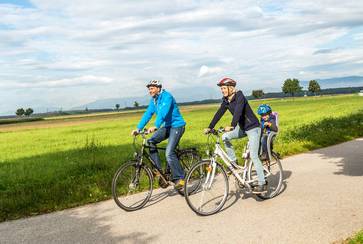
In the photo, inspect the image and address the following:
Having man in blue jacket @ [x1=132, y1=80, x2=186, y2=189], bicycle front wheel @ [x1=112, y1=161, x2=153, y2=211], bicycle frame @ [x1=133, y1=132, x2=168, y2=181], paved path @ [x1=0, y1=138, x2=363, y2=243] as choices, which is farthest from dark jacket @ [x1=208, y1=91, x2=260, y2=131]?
bicycle front wheel @ [x1=112, y1=161, x2=153, y2=211]

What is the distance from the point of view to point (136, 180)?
7.39m

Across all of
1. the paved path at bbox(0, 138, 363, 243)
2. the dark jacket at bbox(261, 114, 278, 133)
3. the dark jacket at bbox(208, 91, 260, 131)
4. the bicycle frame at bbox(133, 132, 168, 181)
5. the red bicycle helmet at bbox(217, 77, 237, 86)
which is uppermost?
the red bicycle helmet at bbox(217, 77, 237, 86)

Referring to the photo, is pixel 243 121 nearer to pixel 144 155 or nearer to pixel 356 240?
pixel 144 155

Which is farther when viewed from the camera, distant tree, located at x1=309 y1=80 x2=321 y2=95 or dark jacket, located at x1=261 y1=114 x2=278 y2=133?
distant tree, located at x1=309 y1=80 x2=321 y2=95

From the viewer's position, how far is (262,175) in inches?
287

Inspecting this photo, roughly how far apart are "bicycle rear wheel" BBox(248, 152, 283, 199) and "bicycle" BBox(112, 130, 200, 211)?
1.43 m

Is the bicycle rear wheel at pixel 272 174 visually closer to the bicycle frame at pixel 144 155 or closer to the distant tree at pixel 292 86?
the bicycle frame at pixel 144 155

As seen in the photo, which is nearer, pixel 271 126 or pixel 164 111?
pixel 164 111

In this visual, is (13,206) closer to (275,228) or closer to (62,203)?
(62,203)

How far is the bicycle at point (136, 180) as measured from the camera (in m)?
7.14

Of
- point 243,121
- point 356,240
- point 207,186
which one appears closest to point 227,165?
point 207,186

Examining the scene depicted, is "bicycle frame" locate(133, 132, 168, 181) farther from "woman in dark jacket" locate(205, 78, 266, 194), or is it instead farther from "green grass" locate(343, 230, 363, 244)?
"green grass" locate(343, 230, 363, 244)

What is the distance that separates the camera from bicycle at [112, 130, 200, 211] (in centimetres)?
714

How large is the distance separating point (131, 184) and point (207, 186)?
1442mm
